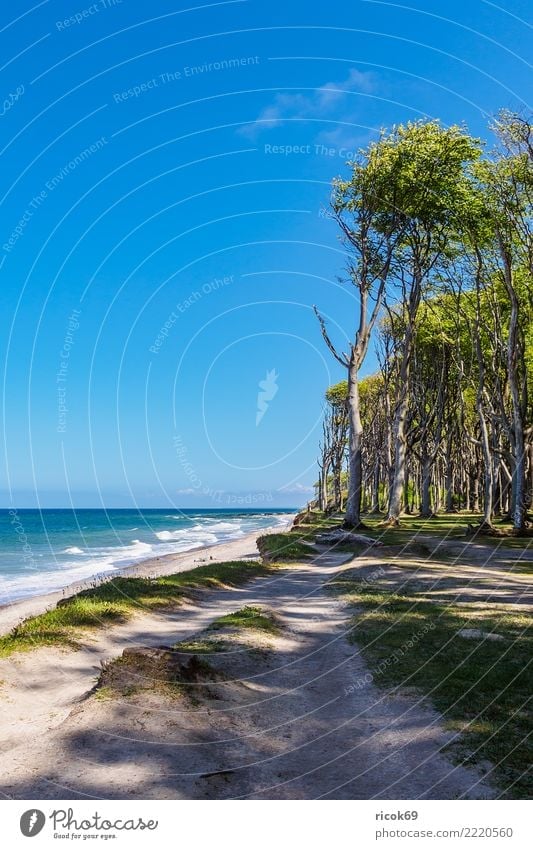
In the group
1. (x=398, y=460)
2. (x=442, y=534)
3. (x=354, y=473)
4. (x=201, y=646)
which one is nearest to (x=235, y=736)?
(x=201, y=646)

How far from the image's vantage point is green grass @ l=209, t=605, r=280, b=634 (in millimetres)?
12828

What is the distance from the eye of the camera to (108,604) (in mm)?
14688

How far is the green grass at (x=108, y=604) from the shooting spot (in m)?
11.7

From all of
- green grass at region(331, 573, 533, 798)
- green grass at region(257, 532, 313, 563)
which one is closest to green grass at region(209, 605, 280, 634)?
green grass at region(331, 573, 533, 798)

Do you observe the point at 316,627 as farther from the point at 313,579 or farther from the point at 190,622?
the point at 313,579

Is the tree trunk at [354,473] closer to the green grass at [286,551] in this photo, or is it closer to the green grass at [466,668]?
the green grass at [286,551]

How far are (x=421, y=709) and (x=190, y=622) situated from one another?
292 inches

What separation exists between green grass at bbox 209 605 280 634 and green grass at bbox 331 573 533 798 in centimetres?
186

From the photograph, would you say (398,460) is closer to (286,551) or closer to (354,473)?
(354,473)

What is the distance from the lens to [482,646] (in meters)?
10.8

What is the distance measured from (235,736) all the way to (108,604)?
7.95 m

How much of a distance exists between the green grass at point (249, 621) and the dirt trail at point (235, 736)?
4.52 feet

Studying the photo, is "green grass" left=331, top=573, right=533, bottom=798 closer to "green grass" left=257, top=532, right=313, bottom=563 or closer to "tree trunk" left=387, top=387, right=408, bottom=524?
"green grass" left=257, top=532, right=313, bottom=563

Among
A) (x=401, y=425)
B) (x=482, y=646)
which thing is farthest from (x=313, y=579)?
(x=401, y=425)
